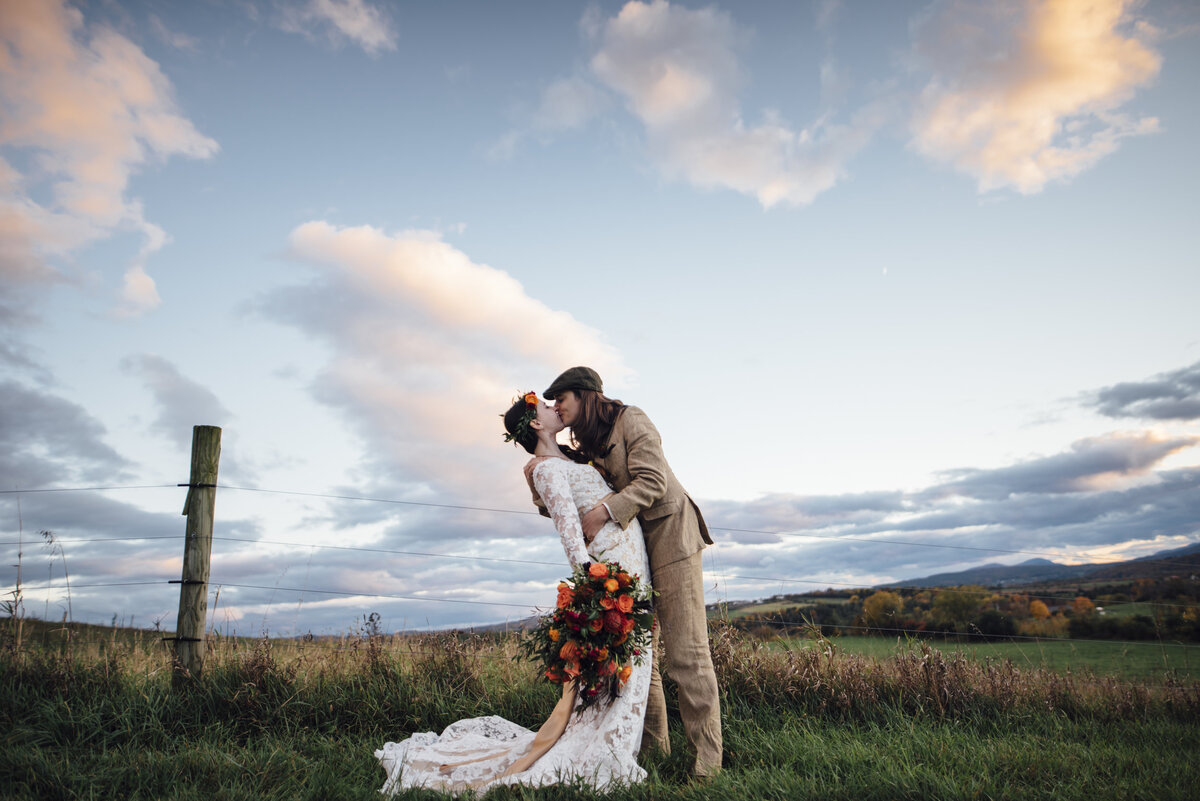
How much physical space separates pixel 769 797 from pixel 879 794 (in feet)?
1.85

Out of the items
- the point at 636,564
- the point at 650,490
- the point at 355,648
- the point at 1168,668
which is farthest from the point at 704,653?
the point at 1168,668

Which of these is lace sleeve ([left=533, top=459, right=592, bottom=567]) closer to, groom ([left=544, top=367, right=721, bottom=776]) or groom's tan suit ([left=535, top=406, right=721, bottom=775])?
groom ([left=544, top=367, right=721, bottom=776])

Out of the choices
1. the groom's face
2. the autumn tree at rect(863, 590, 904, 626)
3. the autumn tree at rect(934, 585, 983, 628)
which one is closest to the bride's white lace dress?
the groom's face

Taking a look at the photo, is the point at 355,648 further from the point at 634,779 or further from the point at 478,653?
the point at 634,779

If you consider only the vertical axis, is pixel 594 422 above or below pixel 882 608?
above

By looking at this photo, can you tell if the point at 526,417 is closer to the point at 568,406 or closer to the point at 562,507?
the point at 568,406

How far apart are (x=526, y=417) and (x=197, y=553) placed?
360 centimetres

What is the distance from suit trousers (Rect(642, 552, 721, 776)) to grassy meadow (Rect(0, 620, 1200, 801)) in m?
0.19

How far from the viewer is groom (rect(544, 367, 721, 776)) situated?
13.2 ft

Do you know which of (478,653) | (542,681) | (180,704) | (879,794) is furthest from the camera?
(478,653)

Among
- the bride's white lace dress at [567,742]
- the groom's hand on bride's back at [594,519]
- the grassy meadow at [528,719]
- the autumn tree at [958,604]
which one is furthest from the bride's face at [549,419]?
the autumn tree at [958,604]

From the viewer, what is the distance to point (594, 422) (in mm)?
4297

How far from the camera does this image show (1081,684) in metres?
5.70

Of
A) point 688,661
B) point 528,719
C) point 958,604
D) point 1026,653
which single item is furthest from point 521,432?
point 958,604
